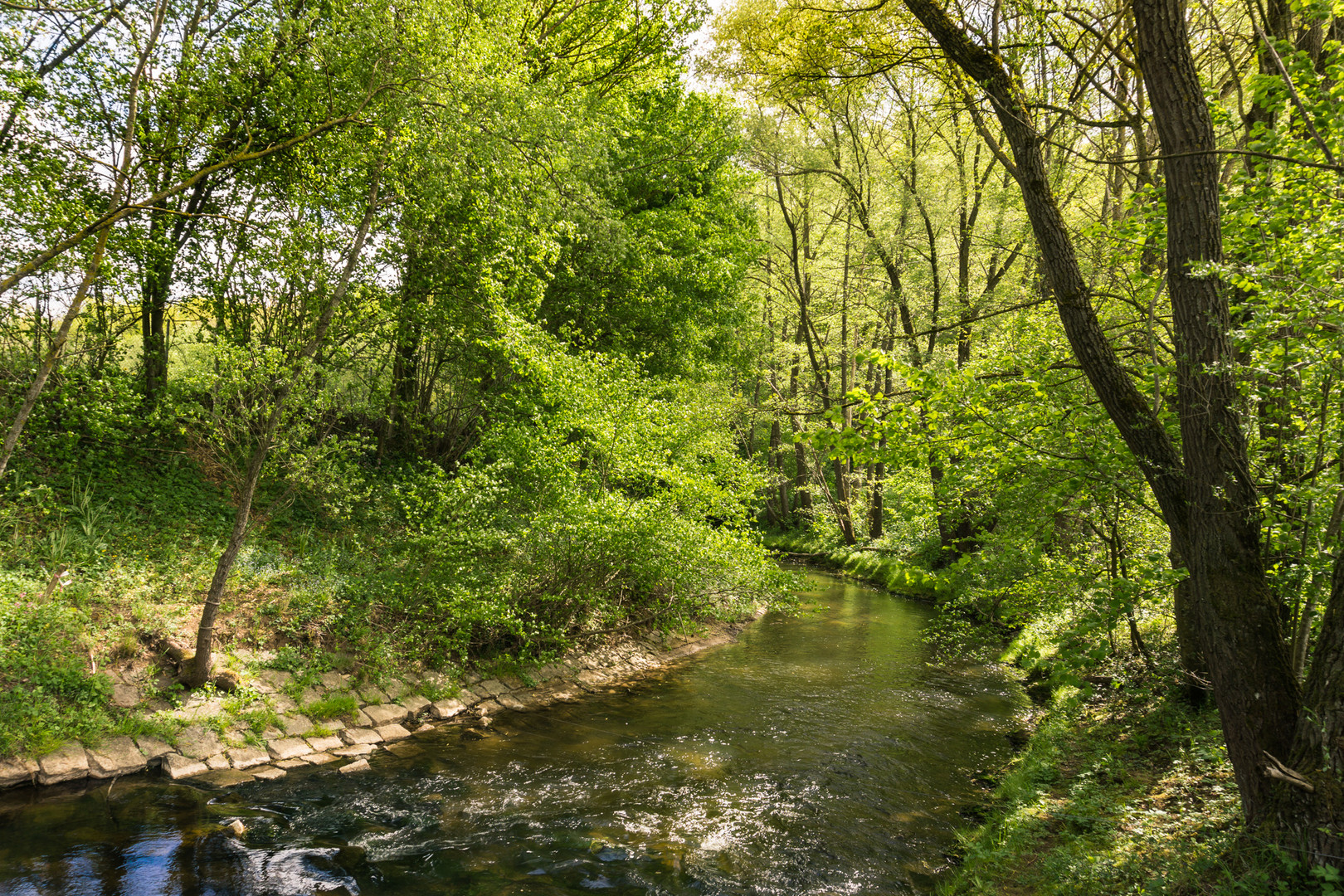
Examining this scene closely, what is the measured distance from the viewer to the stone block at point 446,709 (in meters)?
8.46

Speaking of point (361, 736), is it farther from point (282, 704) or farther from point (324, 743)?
point (282, 704)

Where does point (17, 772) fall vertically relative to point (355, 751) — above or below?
above

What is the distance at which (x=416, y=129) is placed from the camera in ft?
24.2

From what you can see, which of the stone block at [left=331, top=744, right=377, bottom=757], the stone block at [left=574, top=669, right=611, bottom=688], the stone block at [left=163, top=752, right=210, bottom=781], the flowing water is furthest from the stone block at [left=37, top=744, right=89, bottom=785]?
the stone block at [left=574, top=669, right=611, bottom=688]

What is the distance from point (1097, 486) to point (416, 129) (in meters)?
7.50

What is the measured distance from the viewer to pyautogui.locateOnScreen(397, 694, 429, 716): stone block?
8.33 m

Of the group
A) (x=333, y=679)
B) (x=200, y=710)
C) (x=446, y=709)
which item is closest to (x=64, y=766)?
(x=200, y=710)

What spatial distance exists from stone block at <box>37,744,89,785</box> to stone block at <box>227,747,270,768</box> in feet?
3.62

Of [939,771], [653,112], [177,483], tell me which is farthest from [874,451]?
[653,112]

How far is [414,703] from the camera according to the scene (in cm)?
843

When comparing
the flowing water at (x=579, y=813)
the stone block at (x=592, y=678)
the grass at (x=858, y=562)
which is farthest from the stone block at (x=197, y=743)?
the grass at (x=858, y=562)

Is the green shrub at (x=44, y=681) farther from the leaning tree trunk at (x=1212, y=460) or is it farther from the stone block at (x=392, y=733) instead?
the leaning tree trunk at (x=1212, y=460)

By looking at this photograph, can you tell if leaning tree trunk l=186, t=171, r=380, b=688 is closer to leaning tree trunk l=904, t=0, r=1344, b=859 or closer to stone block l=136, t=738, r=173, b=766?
stone block l=136, t=738, r=173, b=766

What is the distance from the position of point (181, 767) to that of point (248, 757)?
0.56m
